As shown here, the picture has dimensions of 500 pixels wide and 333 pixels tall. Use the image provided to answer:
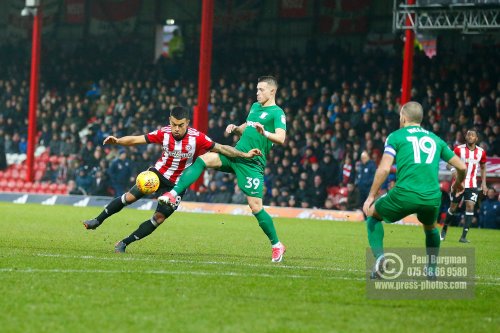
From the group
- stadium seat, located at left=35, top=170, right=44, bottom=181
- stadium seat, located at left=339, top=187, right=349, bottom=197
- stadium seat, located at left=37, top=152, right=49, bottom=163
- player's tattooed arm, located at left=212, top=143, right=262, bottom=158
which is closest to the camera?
player's tattooed arm, located at left=212, top=143, right=262, bottom=158

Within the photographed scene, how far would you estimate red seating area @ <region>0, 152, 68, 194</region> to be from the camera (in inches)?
1261

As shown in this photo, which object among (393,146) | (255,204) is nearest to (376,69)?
(255,204)

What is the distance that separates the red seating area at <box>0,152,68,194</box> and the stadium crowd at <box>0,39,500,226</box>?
0.38 m

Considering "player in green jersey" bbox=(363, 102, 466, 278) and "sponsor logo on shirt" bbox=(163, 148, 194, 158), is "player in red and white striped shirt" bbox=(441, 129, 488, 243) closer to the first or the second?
"sponsor logo on shirt" bbox=(163, 148, 194, 158)

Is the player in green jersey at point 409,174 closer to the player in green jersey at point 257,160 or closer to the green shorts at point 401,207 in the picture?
the green shorts at point 401,207

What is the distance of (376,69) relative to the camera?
3058cm

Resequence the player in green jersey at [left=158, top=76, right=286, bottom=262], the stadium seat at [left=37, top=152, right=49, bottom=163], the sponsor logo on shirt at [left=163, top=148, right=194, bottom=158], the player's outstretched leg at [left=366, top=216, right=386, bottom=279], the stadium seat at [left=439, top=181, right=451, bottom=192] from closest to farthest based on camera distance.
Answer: the player's outstretched leg at [left=366, top=216, right=386, bottom=279] → the player in green jersey at [left=158, top=76, right=286, bottom=262] → the sponsor logo on shirt at [left=163, top=148, right=194, bottom=158] → the stadium seat at [left=439, top=181, right=451, bottom=192] → the stadium seat at [left=37, top=152, right=49, bottom=163]

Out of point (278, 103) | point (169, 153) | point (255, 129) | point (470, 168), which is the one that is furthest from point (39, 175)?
point (255, 129)

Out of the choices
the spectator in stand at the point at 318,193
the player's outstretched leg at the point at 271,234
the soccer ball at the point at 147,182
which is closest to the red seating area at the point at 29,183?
the spectator in stand at the point at 318,193

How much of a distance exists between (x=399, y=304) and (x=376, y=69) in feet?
75.3

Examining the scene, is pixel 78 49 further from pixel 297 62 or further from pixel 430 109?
pixel 430 109

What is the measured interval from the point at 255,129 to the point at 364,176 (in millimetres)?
13324

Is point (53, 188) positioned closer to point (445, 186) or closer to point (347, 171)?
point (347, 171)

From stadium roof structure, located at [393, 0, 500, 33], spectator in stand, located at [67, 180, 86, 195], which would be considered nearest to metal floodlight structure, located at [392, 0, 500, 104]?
stadium roof structure, located at [393, 0, 500, 33]
